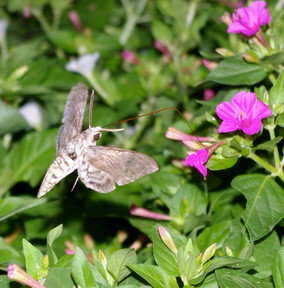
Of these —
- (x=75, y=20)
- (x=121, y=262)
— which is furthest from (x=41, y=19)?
(x=121, y=262)

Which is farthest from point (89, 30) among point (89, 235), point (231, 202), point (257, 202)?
point (257, 202)

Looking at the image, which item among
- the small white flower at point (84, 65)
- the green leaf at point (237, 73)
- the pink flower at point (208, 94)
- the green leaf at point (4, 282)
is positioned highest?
the green leaf at point (237, 73)

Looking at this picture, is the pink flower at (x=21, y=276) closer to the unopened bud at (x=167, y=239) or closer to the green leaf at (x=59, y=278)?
the green leaf at (x=59, y=278)

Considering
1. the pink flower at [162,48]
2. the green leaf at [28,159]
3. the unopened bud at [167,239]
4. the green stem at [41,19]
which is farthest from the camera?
the green stem at [41,19]

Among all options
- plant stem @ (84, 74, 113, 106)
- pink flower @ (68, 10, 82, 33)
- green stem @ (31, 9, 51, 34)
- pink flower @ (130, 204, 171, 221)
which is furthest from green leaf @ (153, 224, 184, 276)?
green stem @ (31, 9, 51, 34)

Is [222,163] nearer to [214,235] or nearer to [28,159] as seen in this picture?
[214,235]

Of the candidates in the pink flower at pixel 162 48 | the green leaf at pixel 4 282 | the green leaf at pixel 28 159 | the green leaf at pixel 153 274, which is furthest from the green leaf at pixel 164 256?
the pink flower at pixel 162 48
